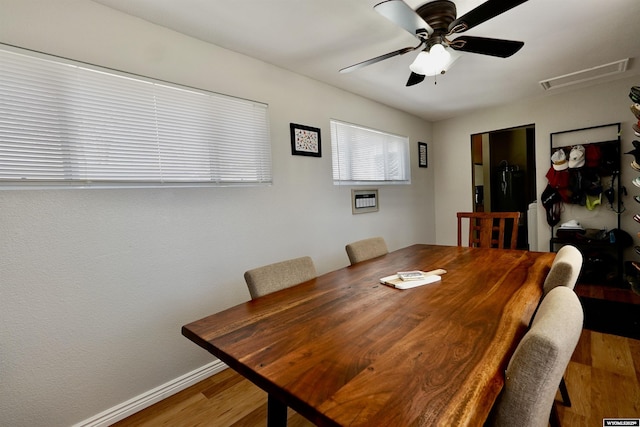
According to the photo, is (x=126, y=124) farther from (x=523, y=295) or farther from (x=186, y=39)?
(x=523, y=295)

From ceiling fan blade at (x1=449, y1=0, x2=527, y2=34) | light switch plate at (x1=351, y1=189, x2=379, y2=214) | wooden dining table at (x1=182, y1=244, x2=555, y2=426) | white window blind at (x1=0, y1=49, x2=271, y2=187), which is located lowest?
wooden dining table at (x1=182, y1=244, x2=555, y2=426)

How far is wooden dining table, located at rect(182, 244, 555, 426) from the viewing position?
0.62m

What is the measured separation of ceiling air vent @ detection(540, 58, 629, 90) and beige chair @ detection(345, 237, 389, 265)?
2.56 meters

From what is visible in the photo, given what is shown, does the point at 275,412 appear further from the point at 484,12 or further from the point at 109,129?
the point at 484,12

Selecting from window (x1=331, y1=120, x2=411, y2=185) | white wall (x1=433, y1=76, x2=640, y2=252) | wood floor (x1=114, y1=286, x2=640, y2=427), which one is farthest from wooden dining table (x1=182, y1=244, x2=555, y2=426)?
white wall (x1=433, y1=76, x2=640, y2=252)

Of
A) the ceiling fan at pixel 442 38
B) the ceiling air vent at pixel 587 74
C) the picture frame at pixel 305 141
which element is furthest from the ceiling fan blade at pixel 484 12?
the ceiling air vent at pixel 587 74

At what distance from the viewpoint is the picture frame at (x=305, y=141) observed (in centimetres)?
253

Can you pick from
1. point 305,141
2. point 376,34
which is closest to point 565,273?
point 376,34

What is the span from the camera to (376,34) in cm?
197

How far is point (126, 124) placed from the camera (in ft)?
5.46

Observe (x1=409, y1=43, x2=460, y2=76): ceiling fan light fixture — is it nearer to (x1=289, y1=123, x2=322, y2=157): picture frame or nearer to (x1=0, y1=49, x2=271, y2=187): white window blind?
(x1=289, y1=123, x2=322, y2=157): picture frame

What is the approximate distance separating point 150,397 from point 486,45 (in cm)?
280

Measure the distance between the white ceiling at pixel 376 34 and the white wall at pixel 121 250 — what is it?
0.57ft

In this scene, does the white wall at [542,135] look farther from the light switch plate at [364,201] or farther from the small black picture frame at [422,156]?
the light switch plate at [364,201]
